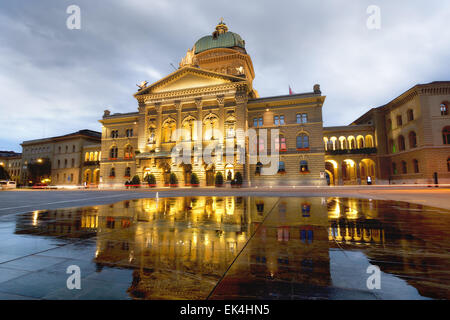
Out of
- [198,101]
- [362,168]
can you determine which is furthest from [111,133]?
[362,168]

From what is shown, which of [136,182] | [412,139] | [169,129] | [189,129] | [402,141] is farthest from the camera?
[169,129]

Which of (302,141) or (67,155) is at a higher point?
(67,155)

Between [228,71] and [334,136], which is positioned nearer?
[334,136]

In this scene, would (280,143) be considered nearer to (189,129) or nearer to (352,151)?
(352,151)

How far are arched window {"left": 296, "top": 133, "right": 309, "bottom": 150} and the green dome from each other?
80.0 ft

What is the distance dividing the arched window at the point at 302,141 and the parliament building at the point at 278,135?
5.8 inches

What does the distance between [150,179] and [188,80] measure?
1772 cm

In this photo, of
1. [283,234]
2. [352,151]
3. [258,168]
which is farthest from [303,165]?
[283,234]

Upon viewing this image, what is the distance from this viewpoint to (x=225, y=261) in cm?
280

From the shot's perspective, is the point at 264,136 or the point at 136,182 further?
the point at 136,182

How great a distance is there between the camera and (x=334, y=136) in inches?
1574

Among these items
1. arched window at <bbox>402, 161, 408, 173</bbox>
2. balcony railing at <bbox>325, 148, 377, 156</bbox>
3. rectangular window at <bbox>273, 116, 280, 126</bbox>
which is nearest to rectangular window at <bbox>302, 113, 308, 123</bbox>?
rectangular window at <bbox>273, 116, 280, 126</bbox>
